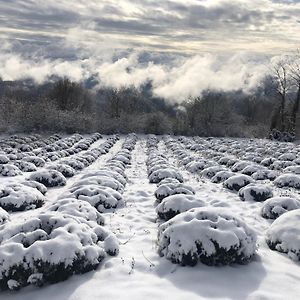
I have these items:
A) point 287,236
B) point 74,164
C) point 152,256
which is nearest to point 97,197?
point 152,256

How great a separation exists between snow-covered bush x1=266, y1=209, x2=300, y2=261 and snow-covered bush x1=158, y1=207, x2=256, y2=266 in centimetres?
90

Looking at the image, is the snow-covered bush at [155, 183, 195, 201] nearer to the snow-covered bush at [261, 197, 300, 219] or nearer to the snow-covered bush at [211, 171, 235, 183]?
the snow-covered bush at [261, 197, 300, 219]

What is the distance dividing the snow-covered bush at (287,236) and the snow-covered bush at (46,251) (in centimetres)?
367

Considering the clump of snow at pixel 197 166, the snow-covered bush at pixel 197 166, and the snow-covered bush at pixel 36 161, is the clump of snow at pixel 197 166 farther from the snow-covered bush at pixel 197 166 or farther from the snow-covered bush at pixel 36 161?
the snow-covered bush at pixel 36 161

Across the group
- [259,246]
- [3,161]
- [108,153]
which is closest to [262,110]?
[108,153]

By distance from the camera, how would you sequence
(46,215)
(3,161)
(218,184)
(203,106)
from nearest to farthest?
(46,215), (218,184), (3,161), (203,106)

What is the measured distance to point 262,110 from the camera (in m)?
132

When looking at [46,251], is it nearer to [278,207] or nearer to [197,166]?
[278,207]

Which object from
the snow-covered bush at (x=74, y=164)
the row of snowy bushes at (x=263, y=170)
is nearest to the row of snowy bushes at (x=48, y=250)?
the row of snowy bushes at (x=263, y=170)

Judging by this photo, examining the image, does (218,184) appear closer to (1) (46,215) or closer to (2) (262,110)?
(1) (46,215)

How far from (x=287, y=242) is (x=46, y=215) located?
5271 millimetres

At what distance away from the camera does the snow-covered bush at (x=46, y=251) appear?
7074 millimetres

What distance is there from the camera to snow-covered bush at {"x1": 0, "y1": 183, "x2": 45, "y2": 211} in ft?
43.5

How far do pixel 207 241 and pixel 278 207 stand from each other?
5239mm
